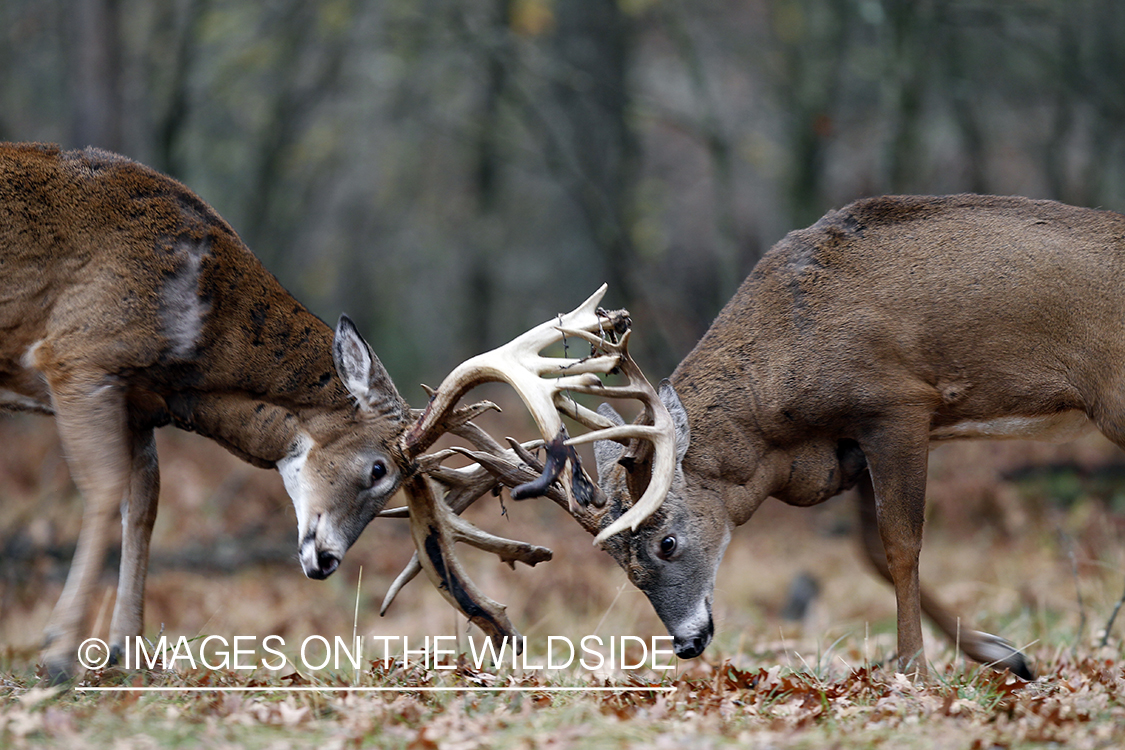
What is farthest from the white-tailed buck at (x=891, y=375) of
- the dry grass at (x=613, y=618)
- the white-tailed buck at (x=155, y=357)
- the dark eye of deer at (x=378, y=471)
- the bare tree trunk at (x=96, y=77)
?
the bare tree trunk at (x=96, y=77)

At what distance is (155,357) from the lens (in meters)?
6.03

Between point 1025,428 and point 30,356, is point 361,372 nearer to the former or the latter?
point 30,356

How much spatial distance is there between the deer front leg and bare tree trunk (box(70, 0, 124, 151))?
9.62m

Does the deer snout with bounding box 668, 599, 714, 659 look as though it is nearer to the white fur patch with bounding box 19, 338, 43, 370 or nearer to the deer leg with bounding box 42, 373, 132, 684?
the deer leg with bounding box 42, 373, 132, 684

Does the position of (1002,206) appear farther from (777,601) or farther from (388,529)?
(388,529)

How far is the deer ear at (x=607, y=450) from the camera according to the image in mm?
6582

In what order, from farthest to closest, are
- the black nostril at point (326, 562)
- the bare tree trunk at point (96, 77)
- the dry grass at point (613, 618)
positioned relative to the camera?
the bare tree trunk at point (96, 77), the black nostril at point (326, 562), the dry grass at point (613, 618)

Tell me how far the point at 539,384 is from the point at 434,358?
23230mm

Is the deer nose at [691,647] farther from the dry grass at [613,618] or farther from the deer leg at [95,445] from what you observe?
the deer leg at [95,445]

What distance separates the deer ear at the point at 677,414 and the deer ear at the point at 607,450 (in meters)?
0.35

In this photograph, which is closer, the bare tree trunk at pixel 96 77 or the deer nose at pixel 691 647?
the deer nose at pixel 691 647

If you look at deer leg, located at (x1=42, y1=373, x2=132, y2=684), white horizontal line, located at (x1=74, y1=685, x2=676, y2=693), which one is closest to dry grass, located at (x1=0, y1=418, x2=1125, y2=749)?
white horizontal line, located at (x1=74, y1=685, x2=676, y2=693)

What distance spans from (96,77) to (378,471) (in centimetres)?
840

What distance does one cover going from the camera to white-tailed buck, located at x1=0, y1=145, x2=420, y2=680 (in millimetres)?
5914
